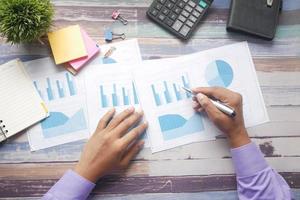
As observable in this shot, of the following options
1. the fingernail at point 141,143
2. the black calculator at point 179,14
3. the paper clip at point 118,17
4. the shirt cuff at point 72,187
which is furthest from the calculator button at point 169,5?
the shirt cuff at point 72,187

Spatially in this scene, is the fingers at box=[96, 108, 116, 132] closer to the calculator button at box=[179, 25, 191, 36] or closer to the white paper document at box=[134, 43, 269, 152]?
the white paper document at box=[134, 43, 269, 152]

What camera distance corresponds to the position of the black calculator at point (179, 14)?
2.99 ft

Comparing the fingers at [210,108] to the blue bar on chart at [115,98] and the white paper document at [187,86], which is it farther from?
the blue bar on chart at [115,98]

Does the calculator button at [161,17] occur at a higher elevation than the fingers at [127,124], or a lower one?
higher

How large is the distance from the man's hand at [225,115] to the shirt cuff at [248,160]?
13mm

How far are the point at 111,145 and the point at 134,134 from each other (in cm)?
5

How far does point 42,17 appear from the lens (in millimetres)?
829

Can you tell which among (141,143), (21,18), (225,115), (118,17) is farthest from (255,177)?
(21,18)

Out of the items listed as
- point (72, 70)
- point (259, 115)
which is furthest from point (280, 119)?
point (72, 70)

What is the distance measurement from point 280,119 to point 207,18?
11.1 inches

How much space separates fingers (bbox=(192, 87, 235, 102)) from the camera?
2.80 feet

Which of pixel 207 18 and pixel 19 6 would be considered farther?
pixel 207 18

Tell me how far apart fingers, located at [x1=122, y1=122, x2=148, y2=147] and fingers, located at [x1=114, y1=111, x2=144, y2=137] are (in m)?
0.01

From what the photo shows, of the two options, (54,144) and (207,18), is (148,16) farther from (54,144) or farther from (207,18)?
(54,144)
